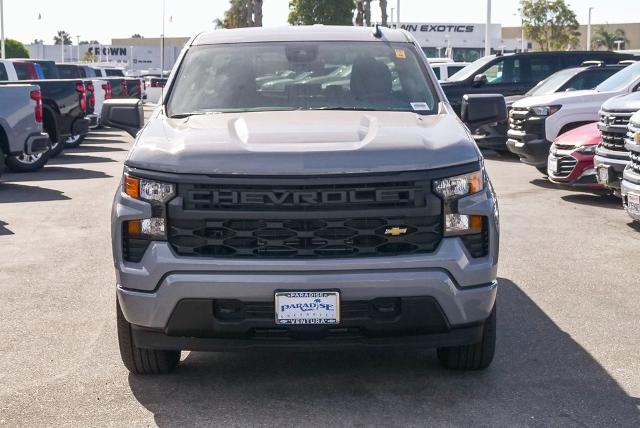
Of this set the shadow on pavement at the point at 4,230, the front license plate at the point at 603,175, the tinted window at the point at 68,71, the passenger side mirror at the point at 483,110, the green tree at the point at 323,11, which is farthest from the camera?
the green tree at the point at 323,11

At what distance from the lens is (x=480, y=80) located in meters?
22.3

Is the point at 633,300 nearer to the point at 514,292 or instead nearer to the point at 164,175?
the point at 514,292

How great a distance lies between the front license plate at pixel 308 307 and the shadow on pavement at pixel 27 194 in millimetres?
9827

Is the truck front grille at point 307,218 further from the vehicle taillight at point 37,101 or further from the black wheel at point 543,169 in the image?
the black wheel at point 543,169

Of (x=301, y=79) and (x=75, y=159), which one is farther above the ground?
(x=301, y=79)

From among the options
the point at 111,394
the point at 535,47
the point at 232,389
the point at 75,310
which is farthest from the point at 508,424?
the point at 535,47

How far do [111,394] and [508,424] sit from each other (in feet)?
6.60

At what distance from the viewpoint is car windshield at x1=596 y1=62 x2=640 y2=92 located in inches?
605

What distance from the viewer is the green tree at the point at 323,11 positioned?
63.3 m

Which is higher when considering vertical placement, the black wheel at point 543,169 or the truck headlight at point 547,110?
the truck headlight at point 547,110

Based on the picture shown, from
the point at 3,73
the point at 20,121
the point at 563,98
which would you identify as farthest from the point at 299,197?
the point at 3,73

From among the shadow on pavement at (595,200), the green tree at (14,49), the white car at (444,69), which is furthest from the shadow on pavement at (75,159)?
the green tree at (14,49)

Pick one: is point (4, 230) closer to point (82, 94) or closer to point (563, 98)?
point (82, 94)

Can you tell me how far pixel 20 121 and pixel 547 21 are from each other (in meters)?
64.6
